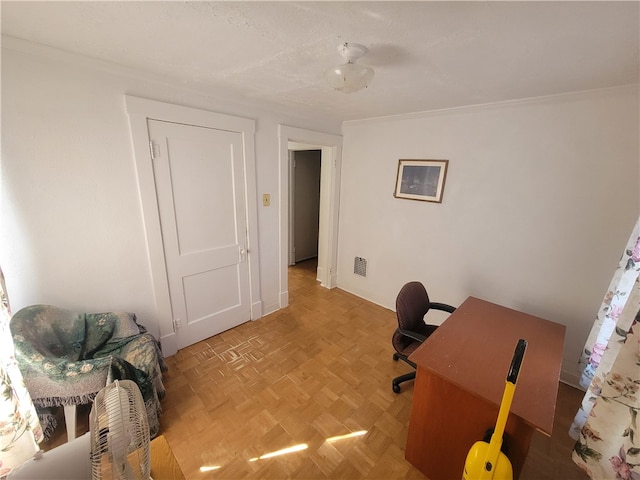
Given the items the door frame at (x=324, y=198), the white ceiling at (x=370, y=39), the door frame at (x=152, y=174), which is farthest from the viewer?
the door frame at (x=324, y=198)

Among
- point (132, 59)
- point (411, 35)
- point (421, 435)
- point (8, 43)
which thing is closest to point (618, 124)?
Answer: point (411, 35)

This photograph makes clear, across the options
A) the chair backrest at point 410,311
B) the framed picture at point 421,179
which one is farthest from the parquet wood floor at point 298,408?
the framed picture at point 421,179

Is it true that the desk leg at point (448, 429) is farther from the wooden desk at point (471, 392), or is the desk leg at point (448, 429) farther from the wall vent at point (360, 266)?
the wall vent at point (360, 266)

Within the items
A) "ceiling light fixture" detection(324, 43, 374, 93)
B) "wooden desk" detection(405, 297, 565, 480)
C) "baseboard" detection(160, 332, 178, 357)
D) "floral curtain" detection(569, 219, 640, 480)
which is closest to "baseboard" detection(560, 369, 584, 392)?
"wooden desk" detection(405, 297, 565, 480)

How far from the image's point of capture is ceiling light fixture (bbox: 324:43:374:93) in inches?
50.7

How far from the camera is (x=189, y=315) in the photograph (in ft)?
7.92

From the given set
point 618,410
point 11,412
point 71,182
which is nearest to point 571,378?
point 618,410

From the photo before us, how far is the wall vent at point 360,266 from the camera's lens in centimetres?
343

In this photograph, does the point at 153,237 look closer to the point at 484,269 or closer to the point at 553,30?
the point at 553,30

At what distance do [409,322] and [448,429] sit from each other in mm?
687

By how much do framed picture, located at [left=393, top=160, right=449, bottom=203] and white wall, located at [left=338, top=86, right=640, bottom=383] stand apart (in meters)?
0.07

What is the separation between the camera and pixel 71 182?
167 cm

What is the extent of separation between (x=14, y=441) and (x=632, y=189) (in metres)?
3.75

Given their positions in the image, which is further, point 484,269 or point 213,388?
point 484,269
